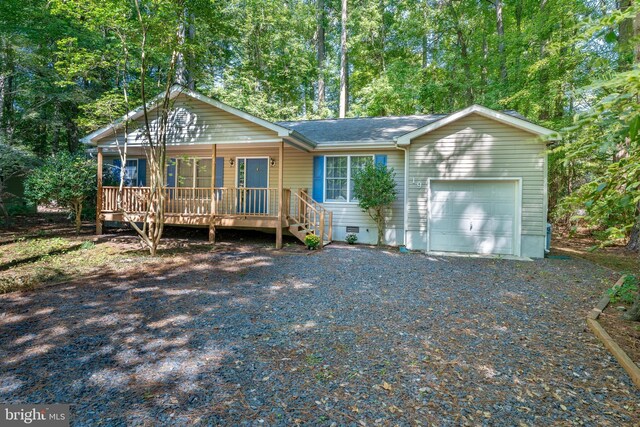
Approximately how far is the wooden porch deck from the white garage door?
318 cm

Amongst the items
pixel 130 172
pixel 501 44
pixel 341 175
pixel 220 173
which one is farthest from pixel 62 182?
pixel 501 44

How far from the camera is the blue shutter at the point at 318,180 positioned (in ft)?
34.7

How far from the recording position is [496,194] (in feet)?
29.0

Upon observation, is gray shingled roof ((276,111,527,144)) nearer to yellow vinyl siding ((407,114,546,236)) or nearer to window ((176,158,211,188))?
yellow vinyl siding ((407,114,546,236))

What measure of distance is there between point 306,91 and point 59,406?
77.3 feet

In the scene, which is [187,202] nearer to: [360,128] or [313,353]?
[360,128]

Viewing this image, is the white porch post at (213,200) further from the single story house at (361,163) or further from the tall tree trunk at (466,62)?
the tall tree trunk at (466,62)

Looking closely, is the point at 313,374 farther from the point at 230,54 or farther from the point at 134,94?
the point at 230,54

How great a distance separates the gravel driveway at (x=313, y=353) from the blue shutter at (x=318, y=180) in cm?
494

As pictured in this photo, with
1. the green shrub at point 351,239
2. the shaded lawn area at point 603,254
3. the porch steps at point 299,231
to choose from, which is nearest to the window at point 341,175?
the green shrub at point 351,239

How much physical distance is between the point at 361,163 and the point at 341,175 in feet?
2.42

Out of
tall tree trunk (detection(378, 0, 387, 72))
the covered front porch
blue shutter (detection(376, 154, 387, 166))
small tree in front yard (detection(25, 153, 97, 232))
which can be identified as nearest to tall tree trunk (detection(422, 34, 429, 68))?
tall tree trunk (detection(378, 0, 387, 72))

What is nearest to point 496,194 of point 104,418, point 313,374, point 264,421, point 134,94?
point 313,374

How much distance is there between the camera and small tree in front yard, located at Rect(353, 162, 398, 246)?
9266 mm
